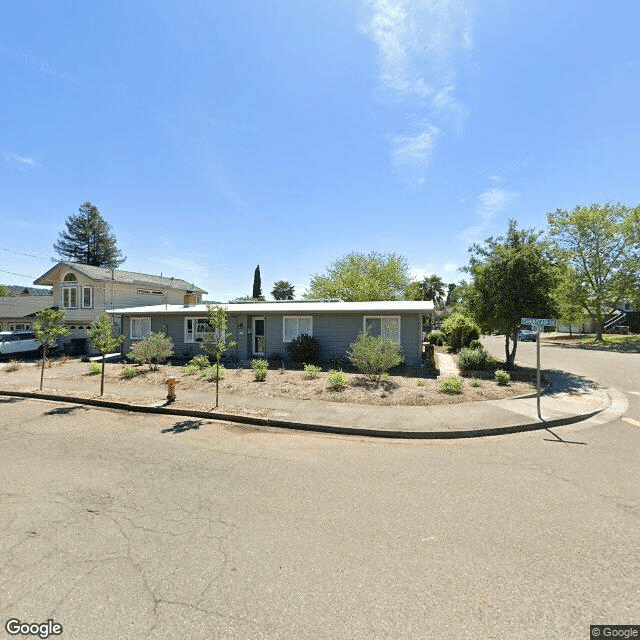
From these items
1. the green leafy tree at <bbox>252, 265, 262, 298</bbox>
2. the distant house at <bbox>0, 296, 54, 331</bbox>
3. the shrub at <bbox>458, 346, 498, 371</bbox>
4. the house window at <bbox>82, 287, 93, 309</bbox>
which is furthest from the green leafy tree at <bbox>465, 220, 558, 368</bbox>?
the green leafy tree at <bbox>252, 265, 262, 298</bbox>

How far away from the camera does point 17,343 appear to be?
67.9 ft

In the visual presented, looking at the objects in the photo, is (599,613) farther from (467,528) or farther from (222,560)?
(222,560)

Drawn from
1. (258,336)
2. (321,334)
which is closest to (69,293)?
(258,336)

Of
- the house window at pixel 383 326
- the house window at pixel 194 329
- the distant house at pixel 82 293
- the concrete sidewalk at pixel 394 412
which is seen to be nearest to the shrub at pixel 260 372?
the concrete sidewalk at pixel 394 412

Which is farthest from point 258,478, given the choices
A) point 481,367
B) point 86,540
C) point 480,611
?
point 481,367

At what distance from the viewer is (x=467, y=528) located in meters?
3.70

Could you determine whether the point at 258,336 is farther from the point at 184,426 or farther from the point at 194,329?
the point at 184,426

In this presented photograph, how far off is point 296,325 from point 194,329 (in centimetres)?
654

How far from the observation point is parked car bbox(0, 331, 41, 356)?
2027cm

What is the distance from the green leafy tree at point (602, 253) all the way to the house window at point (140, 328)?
121 feet

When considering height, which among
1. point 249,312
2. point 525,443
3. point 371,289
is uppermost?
point 371,289

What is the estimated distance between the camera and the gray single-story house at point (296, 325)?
15.2 meters

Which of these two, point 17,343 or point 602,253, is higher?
point 602,253

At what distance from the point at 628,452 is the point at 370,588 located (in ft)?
21.0
